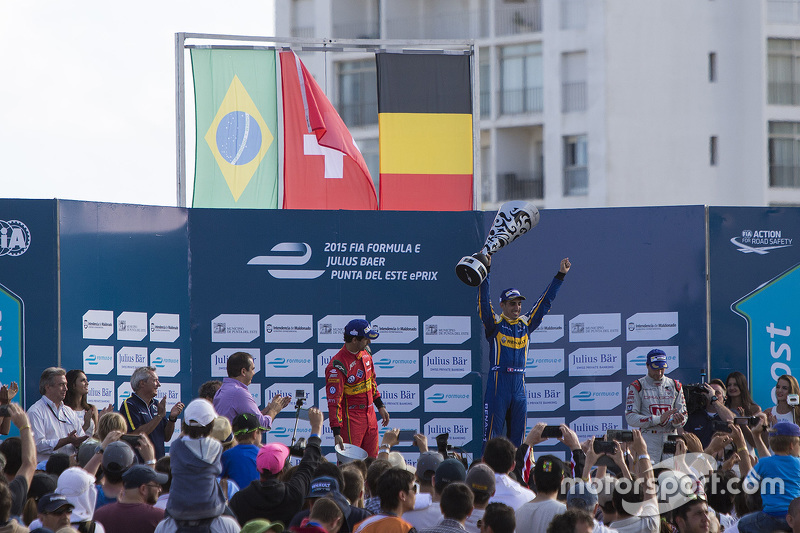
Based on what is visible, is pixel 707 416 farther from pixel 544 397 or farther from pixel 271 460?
pixel 271 460

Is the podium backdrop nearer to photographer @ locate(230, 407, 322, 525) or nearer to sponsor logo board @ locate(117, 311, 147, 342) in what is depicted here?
sponsor logo board @ locate(117, 311, 147, 342)

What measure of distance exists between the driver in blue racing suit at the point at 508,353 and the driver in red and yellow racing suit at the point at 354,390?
3.56 feet

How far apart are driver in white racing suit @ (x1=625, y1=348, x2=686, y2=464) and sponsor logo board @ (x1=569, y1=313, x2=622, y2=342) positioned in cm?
84

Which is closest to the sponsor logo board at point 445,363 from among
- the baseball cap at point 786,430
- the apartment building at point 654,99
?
the baseball cap at point 786,430

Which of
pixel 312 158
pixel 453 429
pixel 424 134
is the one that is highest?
pixel 424 134

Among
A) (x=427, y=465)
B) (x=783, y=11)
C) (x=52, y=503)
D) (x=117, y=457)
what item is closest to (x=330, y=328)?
(x=427, y=465)

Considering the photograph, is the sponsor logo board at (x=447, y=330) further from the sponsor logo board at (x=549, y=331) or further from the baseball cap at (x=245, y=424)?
the baseball cap at (x=245, y=424)

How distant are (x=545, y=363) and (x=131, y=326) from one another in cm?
403

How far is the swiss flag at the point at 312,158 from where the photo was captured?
11.5 meters

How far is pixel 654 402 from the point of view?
389 inches

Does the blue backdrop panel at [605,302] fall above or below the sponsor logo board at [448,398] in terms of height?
above

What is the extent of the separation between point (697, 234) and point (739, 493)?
4.99 meters

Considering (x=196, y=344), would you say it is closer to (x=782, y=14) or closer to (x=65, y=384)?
(x=65, y=384)

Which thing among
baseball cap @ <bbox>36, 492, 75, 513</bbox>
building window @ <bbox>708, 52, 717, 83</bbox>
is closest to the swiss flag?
baseball cap @ <bbox>36, 492, 75, 513</bbox>
